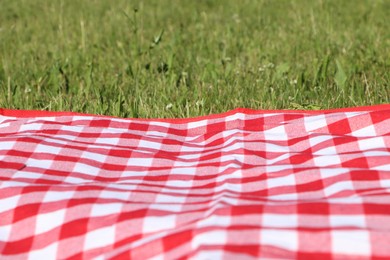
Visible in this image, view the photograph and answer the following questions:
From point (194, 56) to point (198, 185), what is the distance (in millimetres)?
1768

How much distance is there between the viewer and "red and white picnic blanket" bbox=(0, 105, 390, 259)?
1566mm

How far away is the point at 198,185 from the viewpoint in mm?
1995

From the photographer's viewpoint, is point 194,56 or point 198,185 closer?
point 198,185

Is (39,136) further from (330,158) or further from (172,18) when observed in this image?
(172,18)

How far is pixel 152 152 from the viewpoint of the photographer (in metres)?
2.25

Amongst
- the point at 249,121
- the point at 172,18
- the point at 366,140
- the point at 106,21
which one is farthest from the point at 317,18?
the point at 366,140

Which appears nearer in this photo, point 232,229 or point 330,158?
point 232,229

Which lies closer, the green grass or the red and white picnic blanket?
the red and white picnic blanket

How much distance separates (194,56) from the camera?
145 inches

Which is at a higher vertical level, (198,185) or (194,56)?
(198,185)

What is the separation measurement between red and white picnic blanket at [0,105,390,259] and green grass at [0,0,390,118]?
466mm

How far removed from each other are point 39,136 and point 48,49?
170 centimetres

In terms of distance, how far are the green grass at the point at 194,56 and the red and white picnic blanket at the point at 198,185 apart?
466 millimetres

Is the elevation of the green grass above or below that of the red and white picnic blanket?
below
